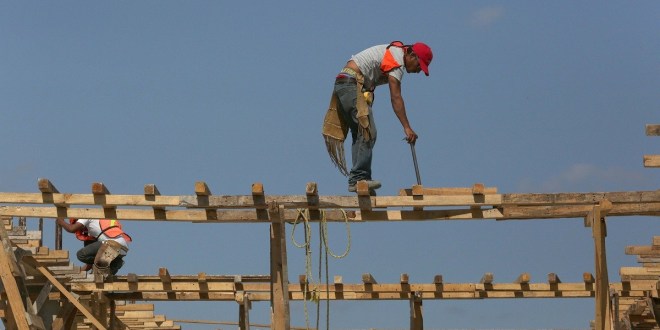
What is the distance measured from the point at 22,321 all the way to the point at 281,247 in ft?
11.3

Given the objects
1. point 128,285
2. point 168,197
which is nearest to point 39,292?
point 128,285

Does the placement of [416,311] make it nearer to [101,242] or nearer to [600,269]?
[101,242]

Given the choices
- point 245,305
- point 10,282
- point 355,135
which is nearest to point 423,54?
point 355,135

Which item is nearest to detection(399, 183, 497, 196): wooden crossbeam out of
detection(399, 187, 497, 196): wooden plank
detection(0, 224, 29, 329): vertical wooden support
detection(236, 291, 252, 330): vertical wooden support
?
detection(399, 187, 497, 196): wooden plank

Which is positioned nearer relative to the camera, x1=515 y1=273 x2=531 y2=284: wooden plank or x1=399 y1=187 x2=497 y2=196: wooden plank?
x1=399 y1=187 x2=497 y2=196: wooden plank

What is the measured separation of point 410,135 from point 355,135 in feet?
2.11

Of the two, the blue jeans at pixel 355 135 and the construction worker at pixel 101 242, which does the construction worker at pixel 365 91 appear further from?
the construction worker at pixel 101 242

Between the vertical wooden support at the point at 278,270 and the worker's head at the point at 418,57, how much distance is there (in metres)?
2.41

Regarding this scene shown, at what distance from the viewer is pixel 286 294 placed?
15.2 metres

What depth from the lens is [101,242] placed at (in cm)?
2227

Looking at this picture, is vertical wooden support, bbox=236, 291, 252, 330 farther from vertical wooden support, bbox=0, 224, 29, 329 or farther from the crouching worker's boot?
vertical wooden support, bbox=0, 224, 29, 329

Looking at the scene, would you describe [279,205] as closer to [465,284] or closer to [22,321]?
[22,321]

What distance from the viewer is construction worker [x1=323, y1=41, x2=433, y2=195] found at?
53.5 feet

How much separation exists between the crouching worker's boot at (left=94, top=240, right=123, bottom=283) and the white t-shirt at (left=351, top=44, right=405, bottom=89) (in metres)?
6.70
